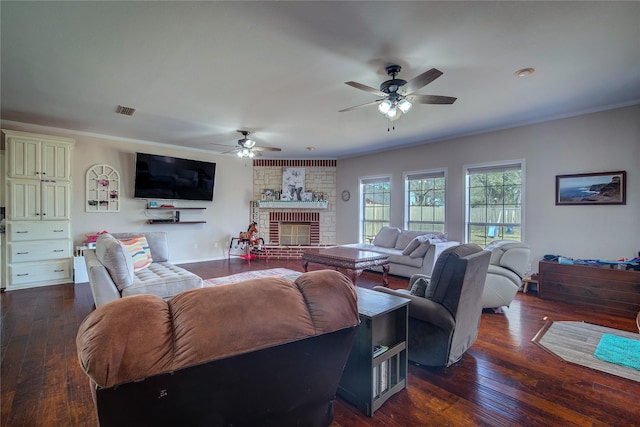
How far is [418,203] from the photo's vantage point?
6.19m

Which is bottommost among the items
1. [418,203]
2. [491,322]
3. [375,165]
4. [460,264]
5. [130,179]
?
[491,322]

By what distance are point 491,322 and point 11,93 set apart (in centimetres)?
621

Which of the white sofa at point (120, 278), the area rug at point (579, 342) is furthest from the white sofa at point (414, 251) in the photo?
the white sofa at point (120, 278)

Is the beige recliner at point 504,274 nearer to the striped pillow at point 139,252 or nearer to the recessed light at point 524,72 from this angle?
the recessed light at point 524,72

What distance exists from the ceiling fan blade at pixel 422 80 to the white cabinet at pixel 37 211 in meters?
5.36

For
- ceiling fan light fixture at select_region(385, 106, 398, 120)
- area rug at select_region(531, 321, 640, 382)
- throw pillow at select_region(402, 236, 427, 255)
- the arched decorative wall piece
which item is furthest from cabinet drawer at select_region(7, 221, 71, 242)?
area rug at select_region(531, 321, 640, 382)

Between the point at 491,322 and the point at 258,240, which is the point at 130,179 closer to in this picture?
the point at 258,240

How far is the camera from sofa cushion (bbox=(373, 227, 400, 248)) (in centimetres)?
606

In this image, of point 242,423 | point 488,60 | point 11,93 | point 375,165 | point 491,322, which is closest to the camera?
point 242,423

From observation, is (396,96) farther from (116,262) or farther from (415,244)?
(116,262)

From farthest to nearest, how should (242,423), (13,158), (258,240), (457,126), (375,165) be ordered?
1. (258,240)
2. (375,165)
3. (457,126)
4. (13,158)
5. (242,423)

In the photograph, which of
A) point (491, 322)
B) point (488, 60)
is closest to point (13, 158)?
point (488, 60)

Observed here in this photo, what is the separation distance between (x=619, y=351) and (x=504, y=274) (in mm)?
1120

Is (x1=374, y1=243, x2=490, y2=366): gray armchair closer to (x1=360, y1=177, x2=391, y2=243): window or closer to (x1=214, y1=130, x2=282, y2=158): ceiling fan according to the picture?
(x1=214, y1=130, x2=282, y2=158): ceiling fan
